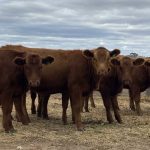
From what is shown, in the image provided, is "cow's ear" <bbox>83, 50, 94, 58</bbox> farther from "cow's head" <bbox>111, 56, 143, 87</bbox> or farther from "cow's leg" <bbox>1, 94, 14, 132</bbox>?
"cow's leg" <bbox>1, 94, 14, 132</bbox>

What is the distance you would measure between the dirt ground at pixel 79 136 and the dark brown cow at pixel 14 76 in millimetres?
703

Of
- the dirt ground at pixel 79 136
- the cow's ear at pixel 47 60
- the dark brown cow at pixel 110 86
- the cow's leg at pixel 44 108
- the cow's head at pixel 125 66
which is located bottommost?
the dirt ground at pixel 79 136

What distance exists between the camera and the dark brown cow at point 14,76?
11.5 m

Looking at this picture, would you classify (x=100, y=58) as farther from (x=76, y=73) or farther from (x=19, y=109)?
(x=19, y=109)

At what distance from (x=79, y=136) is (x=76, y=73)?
203cm

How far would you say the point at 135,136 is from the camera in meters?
11.6

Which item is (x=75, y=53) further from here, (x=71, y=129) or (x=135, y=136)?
(x=135, y=136)

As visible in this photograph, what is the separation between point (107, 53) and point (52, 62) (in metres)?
1.53

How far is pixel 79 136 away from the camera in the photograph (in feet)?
37.2

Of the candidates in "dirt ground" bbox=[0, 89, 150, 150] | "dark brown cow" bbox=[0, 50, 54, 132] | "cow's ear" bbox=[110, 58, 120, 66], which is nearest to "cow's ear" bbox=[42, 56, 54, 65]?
"dark brown cow" bbox=[0, 50, 54, 132]

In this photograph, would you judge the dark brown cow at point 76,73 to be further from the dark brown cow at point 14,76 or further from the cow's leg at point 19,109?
the dark brown cow at point 14,76

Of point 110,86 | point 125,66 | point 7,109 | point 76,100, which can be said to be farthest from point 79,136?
point 125,66

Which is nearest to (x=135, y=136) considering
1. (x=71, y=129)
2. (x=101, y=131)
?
(x=101, y=131)

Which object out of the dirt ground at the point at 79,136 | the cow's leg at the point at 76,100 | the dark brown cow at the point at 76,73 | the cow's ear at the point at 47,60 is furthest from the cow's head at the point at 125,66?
the cow's ear at the point at 47,60
